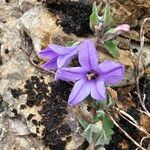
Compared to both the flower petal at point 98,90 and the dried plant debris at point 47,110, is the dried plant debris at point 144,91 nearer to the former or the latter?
the dried plant debris at point 47,110

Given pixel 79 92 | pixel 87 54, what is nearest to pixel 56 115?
pixel 79 92


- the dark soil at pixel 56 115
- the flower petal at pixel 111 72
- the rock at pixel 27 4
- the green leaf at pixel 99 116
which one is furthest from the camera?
the rock at pixel 27 4

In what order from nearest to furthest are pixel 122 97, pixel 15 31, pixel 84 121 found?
pixel 84 121
pixel 122 97
pixel 15 31

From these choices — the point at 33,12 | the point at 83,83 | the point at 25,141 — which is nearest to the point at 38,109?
the point at 25,141

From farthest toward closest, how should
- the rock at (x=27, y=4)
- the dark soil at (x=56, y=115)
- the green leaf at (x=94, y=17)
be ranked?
1. the rock at (x=27, y=4)
2. the dark soil at (x=56, y=115)
3. the green leaf at (x=94, y=17)

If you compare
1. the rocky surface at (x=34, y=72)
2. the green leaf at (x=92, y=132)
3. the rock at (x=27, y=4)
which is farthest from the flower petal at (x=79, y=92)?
the rock at (x=27, y=4)

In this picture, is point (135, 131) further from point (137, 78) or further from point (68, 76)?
point (68, 76)

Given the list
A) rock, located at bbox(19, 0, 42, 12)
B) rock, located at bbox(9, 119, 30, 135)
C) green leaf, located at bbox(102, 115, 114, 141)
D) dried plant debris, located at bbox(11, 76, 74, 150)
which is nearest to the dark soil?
dried plant debris, located at bbox(11, 76, 74, 150)
